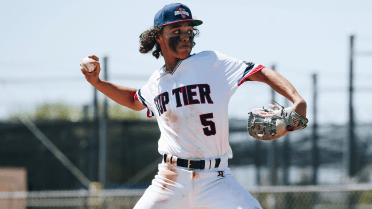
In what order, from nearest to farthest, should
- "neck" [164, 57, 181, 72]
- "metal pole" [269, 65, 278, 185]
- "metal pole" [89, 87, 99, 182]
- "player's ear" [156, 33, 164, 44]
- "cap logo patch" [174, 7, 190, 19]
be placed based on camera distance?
"cap logo patch" [174, 7, 190, 19] < "neck" [164, 57, 181, 72] < "player's ear" [156, 33, 164, 44] < "metal pole" [89, 87, 99, 182] < "metal pole" [269, 65, 278, 185]

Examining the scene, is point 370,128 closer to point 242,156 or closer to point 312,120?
point 312,120

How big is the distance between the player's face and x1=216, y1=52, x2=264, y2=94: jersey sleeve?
0.27 m

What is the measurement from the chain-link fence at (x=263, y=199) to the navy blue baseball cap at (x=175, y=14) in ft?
14.7

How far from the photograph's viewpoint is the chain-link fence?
289 inches

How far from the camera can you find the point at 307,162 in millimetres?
9086

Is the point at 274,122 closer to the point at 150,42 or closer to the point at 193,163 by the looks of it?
the point at 193,163

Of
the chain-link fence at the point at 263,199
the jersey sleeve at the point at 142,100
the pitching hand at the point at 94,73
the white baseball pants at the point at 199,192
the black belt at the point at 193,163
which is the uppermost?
the pitching hand at the point at 94,73

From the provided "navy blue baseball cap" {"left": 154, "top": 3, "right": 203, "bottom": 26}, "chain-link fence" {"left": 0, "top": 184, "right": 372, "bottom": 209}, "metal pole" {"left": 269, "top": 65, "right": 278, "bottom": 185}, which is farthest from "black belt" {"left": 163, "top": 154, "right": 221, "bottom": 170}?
"metal pole" {"left": 269, "top": 65, "right": 278, "bottom": 185}

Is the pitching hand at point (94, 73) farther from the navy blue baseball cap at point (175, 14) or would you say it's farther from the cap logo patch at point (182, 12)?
the cap logo patch at point (182, 12)

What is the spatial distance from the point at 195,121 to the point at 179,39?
67 cm

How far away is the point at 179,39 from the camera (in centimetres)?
335

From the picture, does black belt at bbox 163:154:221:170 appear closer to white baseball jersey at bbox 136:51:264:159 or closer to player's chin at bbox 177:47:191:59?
white baseball jersey at bbox 136:51:264:159

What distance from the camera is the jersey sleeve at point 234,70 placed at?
3111mm

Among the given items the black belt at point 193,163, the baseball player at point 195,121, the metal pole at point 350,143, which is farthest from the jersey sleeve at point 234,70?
the metal pole at point 350,143
